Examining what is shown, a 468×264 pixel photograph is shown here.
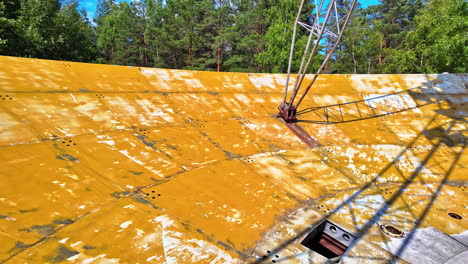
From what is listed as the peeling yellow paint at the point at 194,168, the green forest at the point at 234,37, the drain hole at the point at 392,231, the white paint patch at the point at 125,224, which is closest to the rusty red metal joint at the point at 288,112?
the peeling yellow paint at the point at 194,168

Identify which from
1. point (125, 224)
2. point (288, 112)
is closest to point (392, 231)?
point (125, 224)

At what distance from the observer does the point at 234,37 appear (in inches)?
1451

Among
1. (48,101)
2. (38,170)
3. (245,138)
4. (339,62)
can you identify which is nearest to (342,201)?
(245,138)

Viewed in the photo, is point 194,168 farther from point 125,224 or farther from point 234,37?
point 234,37

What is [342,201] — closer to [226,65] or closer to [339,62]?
[226,65]

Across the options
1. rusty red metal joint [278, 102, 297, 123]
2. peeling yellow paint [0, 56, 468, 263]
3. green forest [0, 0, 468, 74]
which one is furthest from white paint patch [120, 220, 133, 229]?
green forest [0, 0, 468, 74]

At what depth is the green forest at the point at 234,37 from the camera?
2386cm

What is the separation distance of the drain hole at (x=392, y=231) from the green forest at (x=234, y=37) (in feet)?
77.0

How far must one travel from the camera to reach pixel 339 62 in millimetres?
41938

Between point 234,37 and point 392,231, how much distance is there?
35560 mm

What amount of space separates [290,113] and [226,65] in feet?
97.0

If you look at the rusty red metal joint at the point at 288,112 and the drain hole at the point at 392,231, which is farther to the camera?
the rusty red metal joint at the point at 288,112

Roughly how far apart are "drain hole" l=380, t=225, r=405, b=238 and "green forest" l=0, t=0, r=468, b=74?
2347cm

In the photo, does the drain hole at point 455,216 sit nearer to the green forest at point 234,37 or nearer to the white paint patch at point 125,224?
the white paint patch at point 125,224
